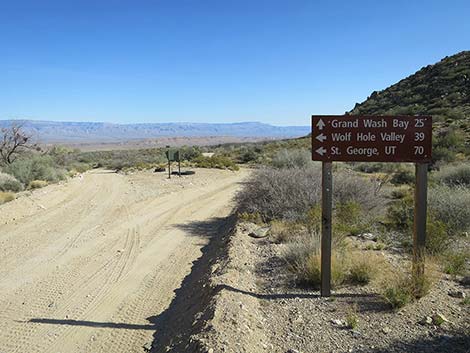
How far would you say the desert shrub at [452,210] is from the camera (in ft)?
28.9

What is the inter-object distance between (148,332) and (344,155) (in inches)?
143

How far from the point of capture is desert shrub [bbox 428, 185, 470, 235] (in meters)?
8.80

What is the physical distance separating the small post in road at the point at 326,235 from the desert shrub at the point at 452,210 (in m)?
4.23

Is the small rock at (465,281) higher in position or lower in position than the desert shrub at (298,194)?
lower

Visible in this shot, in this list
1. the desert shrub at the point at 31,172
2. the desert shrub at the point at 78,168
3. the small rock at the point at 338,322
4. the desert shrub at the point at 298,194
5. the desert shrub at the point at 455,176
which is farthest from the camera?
the desert shrub at the point at 78,168

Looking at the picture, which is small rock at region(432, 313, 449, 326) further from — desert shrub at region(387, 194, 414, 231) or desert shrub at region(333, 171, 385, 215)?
desert shrub at region(333, 171, 385, 215)

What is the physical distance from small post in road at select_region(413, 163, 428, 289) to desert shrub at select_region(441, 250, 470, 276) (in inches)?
45.9

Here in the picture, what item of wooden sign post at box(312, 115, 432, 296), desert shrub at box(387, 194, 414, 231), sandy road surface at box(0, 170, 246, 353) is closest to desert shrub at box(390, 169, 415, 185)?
desert shrub at box(387, 194, 414, 231)

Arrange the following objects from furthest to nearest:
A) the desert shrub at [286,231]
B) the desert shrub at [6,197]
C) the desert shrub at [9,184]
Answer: the desert shrub at [9,184], the desert shrub at [6,197], the desert shrub at [286,231]

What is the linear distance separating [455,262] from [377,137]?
108 inches

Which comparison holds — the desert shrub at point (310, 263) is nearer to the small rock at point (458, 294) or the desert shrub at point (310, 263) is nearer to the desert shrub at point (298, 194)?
the small rock at point (458, 294)

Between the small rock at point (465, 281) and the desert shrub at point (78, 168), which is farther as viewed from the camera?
the desert shrub at point (78, 168)

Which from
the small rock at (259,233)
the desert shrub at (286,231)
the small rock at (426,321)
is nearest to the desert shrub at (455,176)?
the desert shrub at (286,231)

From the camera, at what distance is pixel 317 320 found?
5.05 m
